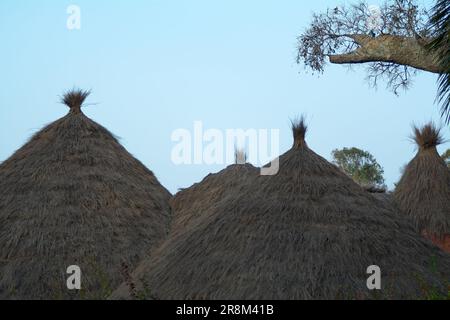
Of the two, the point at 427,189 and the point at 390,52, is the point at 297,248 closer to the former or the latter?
the point at 427,189

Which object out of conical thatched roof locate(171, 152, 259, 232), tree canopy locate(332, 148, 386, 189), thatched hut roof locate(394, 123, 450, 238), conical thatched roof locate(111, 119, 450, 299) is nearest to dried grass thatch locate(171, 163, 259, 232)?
conical thatched roof locate(171, 152, 259, 232)

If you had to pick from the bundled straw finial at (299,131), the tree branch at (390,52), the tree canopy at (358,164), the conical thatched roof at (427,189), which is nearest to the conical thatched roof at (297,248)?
the bundled straw finial at (299,131)

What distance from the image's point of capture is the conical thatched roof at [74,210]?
10.1 metres

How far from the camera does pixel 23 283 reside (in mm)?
9922

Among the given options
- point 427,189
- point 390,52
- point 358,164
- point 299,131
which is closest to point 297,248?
point 299,131

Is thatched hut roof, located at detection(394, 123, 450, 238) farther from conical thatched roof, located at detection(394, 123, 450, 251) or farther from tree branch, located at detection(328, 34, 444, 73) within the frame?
tree branch, located at detection(328, 34, 444, 73)

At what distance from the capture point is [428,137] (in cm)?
1436

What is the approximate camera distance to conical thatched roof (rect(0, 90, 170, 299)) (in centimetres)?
1009

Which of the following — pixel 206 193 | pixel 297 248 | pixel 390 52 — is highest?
pixel 390 52

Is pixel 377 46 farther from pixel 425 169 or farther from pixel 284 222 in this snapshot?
pixel 284 222

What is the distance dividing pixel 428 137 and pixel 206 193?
16.3 feet

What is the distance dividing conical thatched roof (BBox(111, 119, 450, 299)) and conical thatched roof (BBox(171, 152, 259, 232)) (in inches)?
45.1

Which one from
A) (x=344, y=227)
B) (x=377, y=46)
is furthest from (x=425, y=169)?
(x=344, y=227)

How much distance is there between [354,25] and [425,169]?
4.80 meters
